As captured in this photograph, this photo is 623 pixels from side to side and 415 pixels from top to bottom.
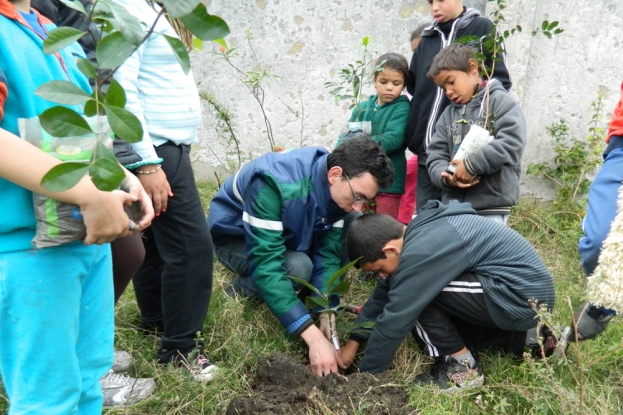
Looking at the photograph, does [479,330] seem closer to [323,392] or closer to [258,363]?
[323,392]

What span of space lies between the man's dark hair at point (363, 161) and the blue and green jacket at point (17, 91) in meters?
1.46

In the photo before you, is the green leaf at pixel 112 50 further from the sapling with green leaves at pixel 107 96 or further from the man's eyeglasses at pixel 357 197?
the man's eyeglasses at pixel 357 197

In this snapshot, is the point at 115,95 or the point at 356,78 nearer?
the point at 115,95

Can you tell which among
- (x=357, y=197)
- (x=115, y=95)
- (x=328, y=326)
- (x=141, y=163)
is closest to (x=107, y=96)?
(x=115, y=95)

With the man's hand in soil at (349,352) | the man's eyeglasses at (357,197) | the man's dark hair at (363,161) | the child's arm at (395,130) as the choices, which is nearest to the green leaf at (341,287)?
the man's hand in soil at (349,352)

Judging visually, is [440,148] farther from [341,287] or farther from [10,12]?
[10,12]

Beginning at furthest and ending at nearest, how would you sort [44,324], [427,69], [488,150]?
[427,69] → [488,150] → [44,324]

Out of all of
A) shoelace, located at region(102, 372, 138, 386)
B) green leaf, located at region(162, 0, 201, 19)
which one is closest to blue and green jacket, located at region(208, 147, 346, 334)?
shoelace, located at region(102, 372, 138, 386)

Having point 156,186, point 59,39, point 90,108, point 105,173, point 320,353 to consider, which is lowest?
point 320,353

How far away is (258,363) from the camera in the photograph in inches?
95.0

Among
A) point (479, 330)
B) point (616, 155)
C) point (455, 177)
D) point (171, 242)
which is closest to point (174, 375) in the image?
point (171, 242)

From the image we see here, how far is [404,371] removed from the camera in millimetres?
2510

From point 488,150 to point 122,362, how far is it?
Result: 199cm

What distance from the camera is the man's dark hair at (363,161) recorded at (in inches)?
102
